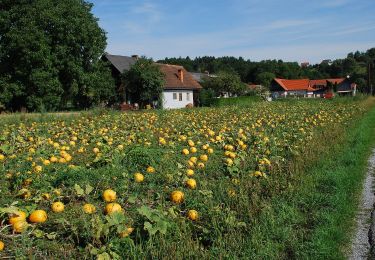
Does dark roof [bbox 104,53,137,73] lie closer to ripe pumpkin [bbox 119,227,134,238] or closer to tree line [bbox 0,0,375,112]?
tree line [bbox 0,0,375,112]

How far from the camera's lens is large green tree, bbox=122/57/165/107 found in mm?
37625

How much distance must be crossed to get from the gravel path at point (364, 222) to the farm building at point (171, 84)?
34.9m

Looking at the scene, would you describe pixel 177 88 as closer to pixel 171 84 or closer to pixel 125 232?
pixel 171 84

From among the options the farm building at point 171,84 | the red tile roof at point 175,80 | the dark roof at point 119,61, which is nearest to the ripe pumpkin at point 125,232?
the farm building at point 171,84

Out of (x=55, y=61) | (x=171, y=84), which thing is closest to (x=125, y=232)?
(x=55, y=61)

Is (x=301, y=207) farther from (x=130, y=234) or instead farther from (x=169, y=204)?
(x=130, y=234)

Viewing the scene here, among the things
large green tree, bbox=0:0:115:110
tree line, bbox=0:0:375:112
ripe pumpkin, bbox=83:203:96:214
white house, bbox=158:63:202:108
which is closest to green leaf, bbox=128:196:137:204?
ripe pumpkin, bbox=83:203:96:214

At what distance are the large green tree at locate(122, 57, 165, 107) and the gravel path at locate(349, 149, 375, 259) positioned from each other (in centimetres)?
3187

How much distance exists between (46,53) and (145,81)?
9.15m

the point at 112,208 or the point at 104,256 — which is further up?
the point at 112,208

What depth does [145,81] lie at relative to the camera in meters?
37.6

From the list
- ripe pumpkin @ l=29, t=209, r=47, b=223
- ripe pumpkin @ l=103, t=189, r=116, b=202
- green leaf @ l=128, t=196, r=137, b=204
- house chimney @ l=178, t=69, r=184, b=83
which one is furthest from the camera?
house chimney @ l=178, t=69, r=184, b=83

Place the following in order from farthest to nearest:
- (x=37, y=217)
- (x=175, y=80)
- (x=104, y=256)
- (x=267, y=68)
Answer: (x=267, y=68)
(x=175, y=80)
(x=37, y=217)
(x=104, y=256)

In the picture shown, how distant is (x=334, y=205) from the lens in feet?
17.1
